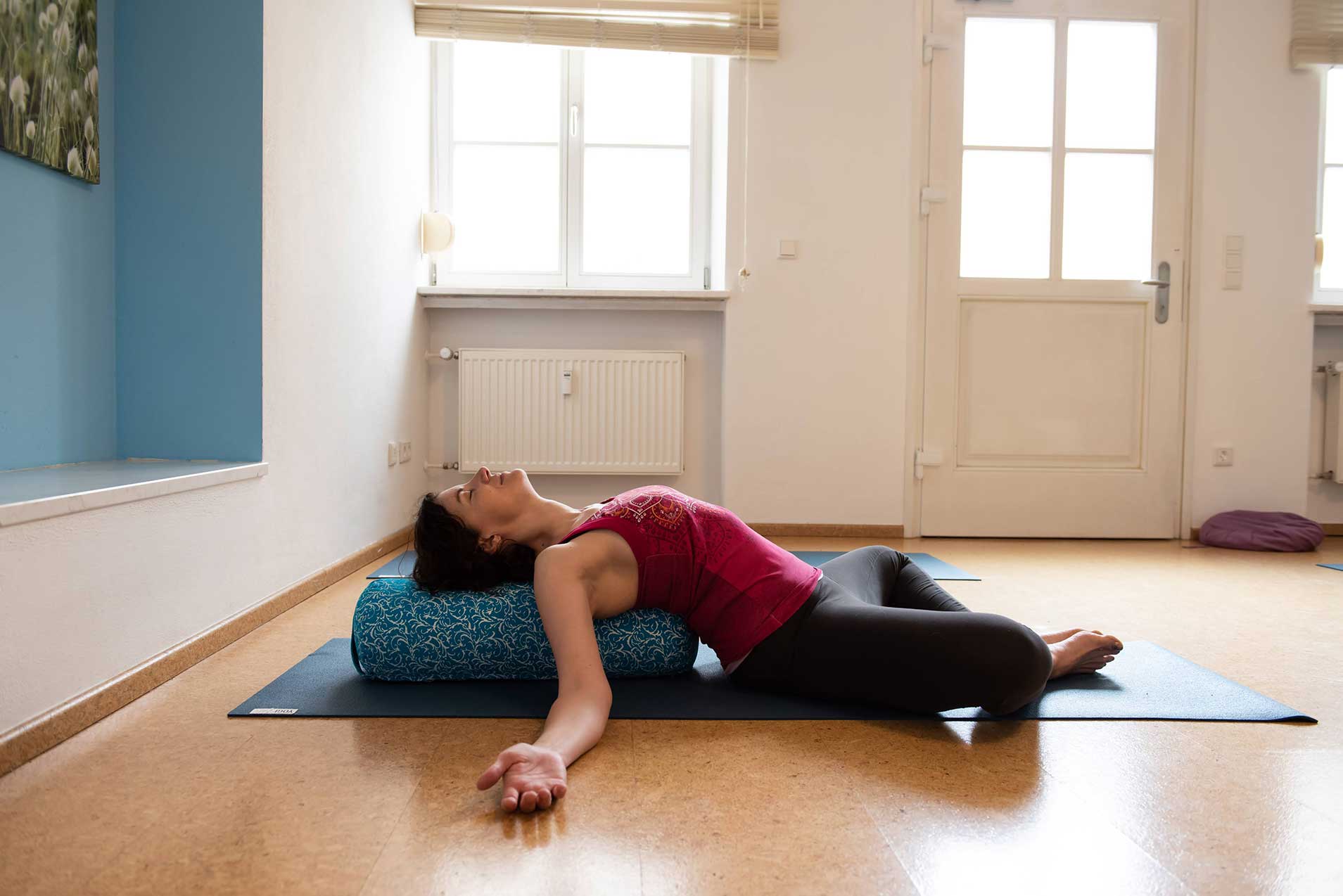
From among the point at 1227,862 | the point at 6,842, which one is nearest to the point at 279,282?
the point at 6,842

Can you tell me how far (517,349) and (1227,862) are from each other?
11.4ft

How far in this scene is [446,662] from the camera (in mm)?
1863

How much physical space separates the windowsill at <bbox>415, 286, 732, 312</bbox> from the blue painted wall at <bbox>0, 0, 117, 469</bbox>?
1.88 meters

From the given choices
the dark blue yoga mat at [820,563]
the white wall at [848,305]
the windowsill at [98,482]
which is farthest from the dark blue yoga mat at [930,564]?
the windowsill at [98,482]

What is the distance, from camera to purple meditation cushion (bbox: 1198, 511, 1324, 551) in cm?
394

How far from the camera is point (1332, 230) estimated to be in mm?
4363

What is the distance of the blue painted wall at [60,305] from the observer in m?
1.95

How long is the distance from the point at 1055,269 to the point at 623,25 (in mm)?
2166

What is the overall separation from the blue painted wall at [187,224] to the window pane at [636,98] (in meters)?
2.21

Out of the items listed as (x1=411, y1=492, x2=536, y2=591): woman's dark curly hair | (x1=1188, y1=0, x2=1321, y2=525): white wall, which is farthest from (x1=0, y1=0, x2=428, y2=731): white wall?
(x1=1188, y1=0, x2=1321, y2=525): white wall

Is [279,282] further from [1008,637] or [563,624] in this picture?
[1008,637]

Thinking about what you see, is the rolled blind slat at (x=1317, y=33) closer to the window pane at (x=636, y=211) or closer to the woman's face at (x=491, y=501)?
the window pane at (x=636, y=211)

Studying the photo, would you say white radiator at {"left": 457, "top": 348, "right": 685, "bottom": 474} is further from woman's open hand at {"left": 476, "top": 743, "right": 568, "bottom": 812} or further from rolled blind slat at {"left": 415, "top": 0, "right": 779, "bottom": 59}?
woman's open hand at {"left": 476, "top": 743, "right": 568, "bottom": 812}

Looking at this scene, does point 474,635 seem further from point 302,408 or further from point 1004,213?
point 1004,213
